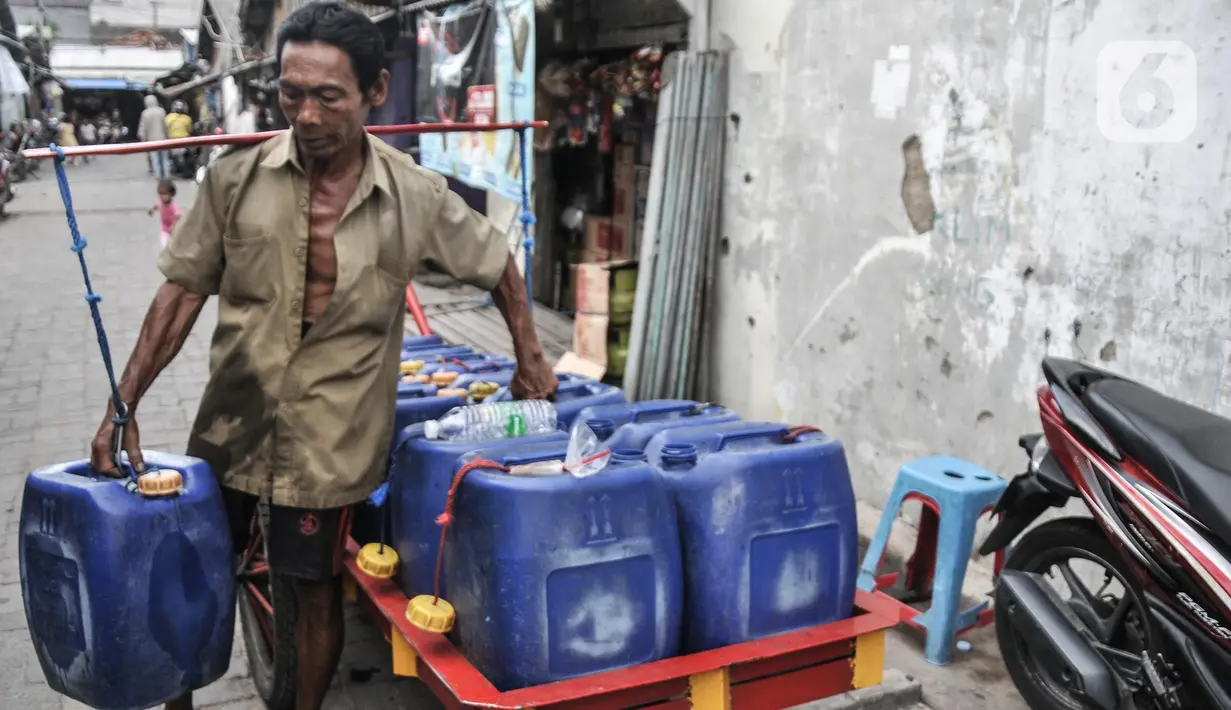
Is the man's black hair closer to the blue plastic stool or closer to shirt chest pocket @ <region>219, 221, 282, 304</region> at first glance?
shirt chest pocket @ <region>219, 221, 282, 304</region>

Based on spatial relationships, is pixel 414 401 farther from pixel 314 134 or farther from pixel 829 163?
pixel 829 163

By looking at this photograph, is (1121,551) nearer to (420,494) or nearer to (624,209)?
(420,494)

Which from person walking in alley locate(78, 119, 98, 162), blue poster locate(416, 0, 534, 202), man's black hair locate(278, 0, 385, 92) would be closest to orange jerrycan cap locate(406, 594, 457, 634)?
man's black hair locate(278, 0, 385, 92)

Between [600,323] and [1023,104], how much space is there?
10.8ft

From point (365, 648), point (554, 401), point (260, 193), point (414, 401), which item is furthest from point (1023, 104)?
point (365, 648)

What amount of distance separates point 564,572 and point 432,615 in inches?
14.9

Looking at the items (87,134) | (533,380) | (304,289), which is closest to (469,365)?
(533,380)

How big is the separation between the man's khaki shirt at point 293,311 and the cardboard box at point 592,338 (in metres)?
4.00

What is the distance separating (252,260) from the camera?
2.54 metres

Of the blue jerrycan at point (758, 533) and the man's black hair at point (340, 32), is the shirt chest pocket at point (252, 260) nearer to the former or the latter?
the man's black hair at point (340, 32)

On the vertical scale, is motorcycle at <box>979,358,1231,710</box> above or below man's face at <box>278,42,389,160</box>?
below

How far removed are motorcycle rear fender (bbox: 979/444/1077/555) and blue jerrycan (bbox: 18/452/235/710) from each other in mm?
2292

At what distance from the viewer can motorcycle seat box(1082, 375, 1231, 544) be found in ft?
7.88

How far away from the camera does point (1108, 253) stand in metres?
3.64
